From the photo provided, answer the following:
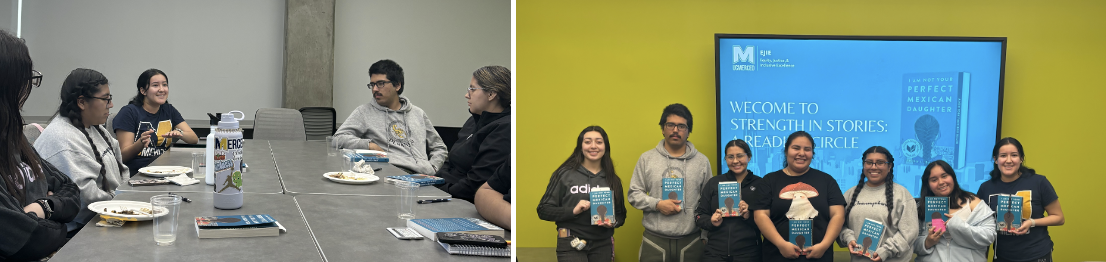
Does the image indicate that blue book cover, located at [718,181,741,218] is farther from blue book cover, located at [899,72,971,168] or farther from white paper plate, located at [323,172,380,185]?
white paper plate, located at [323,172,380,185]

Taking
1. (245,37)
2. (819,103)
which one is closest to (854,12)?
(819,103)

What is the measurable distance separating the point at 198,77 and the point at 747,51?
5.98m

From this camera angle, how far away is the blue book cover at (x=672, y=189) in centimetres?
289

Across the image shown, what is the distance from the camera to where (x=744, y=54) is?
2.78 metres

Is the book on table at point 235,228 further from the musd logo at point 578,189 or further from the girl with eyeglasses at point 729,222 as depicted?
the girl with eyeglasses at point 729,222

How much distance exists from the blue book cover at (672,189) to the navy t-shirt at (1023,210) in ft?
3.98

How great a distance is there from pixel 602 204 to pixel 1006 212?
5.51 feet

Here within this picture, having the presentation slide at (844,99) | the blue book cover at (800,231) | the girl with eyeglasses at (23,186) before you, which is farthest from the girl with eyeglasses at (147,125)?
the blue book cover at (800,231)

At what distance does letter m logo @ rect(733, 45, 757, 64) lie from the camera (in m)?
2.77

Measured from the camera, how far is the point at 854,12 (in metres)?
2.81

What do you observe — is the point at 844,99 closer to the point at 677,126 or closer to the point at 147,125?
the point at 677,126

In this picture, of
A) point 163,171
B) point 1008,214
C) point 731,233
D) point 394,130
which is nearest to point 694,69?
point 731,233

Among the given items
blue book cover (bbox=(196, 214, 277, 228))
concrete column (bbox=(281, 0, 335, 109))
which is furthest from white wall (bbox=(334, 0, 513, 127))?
blue book cover (bbox=(196, 214, 277, 228))

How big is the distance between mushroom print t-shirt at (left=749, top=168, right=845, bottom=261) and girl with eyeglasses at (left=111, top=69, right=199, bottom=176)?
309 cm
